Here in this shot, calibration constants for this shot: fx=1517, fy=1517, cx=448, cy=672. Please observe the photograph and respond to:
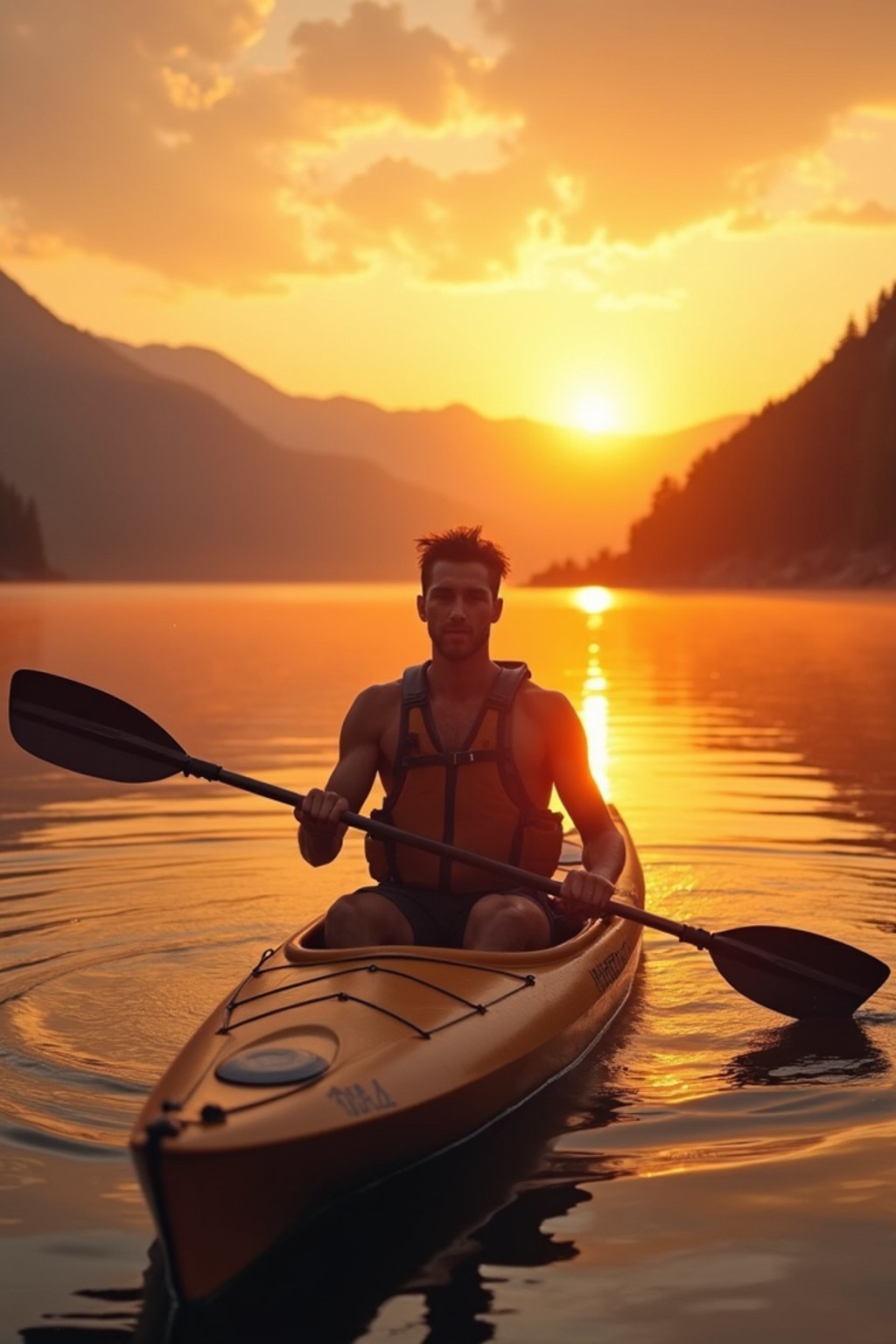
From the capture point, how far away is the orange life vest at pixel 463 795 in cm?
555

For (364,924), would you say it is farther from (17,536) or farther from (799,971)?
(17,536)

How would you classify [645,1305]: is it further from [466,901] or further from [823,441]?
[823,441]

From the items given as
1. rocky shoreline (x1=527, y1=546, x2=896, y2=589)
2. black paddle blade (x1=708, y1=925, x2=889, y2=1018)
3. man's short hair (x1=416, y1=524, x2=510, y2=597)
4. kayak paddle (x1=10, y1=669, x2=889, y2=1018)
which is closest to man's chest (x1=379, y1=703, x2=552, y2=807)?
man's short hair (x1=416, y1=524, x2=510, y2=597)

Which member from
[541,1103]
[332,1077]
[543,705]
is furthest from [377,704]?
[332,1077]

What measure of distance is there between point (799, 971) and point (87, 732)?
312 cm

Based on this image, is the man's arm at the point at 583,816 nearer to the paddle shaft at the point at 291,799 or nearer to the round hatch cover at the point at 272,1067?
the paddle shaft at the point at 291,799

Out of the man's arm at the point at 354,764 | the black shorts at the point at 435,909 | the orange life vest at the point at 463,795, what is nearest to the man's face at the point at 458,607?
the orange life vest at the point at 463,795

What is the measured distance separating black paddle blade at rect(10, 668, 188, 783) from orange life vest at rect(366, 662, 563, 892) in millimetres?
1119

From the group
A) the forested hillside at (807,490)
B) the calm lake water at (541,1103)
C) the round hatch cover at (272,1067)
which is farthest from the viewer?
the forested hillside at (807,490)

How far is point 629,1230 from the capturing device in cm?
424

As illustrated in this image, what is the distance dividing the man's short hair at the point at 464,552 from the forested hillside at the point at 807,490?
85.9 meters

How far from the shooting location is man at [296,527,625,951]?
18.0 feet

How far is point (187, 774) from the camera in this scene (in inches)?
235

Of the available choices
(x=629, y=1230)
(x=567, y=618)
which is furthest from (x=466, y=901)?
(x=567, y=618)
